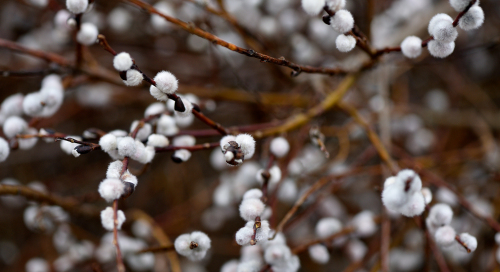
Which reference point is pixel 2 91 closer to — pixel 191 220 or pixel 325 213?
pixel 191 220

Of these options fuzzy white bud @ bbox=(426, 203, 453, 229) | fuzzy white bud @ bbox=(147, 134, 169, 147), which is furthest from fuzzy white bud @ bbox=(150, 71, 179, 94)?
fuzzy white bud @ bbox=(426, 203, 453, 229)

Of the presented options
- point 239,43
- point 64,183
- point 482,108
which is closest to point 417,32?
point 482,108

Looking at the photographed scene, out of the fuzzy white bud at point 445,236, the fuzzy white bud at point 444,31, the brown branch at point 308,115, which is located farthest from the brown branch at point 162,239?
the fuzzy white bud at point 444,31

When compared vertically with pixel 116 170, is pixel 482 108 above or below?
above

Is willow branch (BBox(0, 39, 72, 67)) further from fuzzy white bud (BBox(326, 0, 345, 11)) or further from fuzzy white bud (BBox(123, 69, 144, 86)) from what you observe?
fuzzy white bud (BBox(326, 0, 345, 11))

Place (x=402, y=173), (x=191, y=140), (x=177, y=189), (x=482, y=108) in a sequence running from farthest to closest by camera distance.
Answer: (x=177, y=189), (x=482, y=108), (x=191, y=140), (x=402, y=173)

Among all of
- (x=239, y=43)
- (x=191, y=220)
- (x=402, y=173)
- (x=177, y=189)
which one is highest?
(x=239, y=43)

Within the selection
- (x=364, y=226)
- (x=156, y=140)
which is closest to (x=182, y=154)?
(x=156, y=140)

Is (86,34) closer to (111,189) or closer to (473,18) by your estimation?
(111,189)
